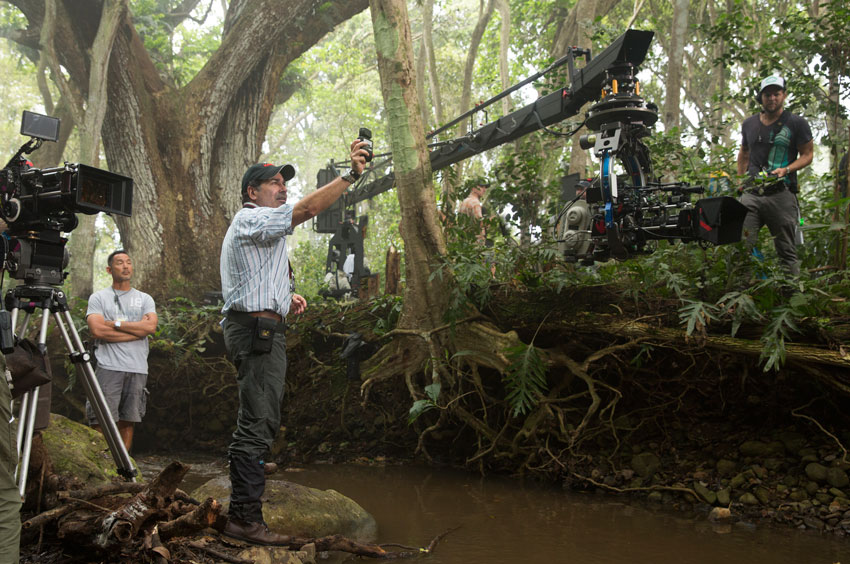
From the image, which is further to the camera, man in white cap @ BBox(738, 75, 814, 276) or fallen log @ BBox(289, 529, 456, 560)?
man in white cap @ BBox(738, 75, 814, 276)

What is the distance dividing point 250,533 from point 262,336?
3.38ft

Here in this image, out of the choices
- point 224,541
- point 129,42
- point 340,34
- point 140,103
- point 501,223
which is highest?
point 340,34

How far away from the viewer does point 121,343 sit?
573 centimetres

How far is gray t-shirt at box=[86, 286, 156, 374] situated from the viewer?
18.5 ft

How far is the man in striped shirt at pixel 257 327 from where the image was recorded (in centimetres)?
343

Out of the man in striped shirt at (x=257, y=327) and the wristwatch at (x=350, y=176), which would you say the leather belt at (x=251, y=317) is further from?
the wristwatch at (x=350, y=176)

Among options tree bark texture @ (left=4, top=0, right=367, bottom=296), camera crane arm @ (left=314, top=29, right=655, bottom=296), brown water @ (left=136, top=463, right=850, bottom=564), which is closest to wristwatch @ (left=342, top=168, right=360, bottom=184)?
brown water @ (left=136, top=463, right=850, bottom=564)

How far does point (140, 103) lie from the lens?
10.3 metres

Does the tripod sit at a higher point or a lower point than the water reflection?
higher

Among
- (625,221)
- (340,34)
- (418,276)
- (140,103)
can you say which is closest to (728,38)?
(625,221)

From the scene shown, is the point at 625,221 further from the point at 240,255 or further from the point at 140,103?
the point at 140,103

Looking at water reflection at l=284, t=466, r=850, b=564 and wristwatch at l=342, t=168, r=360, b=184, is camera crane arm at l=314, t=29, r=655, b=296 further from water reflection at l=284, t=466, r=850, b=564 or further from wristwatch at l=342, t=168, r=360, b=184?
water reflection at l=284, t=466, r=850, b=564

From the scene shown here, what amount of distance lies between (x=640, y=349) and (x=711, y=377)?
62 cm

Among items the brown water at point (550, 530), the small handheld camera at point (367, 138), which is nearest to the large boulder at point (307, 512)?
the brown water at point (550, 530)
